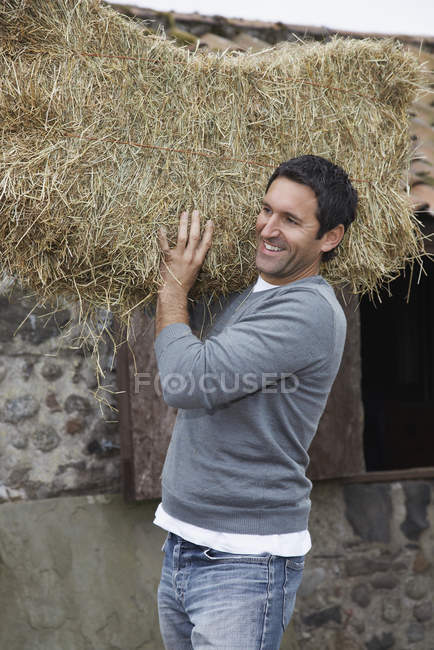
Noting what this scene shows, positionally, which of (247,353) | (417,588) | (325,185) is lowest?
(417,588)

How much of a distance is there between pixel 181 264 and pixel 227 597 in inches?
35.0

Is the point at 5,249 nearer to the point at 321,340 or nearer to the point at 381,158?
the point at 321,340

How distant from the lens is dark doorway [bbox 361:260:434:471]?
6.95 m

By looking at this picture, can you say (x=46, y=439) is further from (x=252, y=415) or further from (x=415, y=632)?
(x=415, y=632)

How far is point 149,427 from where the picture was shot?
11.2 feet

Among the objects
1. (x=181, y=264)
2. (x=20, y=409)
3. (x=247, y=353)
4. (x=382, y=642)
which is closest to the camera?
(x=247, y=353)

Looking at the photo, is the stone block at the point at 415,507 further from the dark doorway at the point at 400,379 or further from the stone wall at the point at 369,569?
the dark doorway at the point at 400,379

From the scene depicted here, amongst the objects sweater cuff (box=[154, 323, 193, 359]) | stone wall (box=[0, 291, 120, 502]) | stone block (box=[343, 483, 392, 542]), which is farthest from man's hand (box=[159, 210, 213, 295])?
stone block (box=[343, 483, 392, 542])

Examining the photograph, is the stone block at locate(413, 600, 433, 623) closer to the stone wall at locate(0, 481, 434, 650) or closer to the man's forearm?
the stone wall at locate(0, 481, 434, 650)

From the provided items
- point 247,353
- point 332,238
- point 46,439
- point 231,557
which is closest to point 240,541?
point 231,557

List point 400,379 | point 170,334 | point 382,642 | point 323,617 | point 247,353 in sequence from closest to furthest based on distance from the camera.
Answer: point 247,353 < point 170,334 < point 323,617 < point 382,642 < point 400,379

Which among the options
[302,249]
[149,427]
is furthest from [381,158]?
[149,427]

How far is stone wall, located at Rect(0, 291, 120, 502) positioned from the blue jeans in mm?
1647

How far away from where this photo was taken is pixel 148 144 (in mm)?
1979
